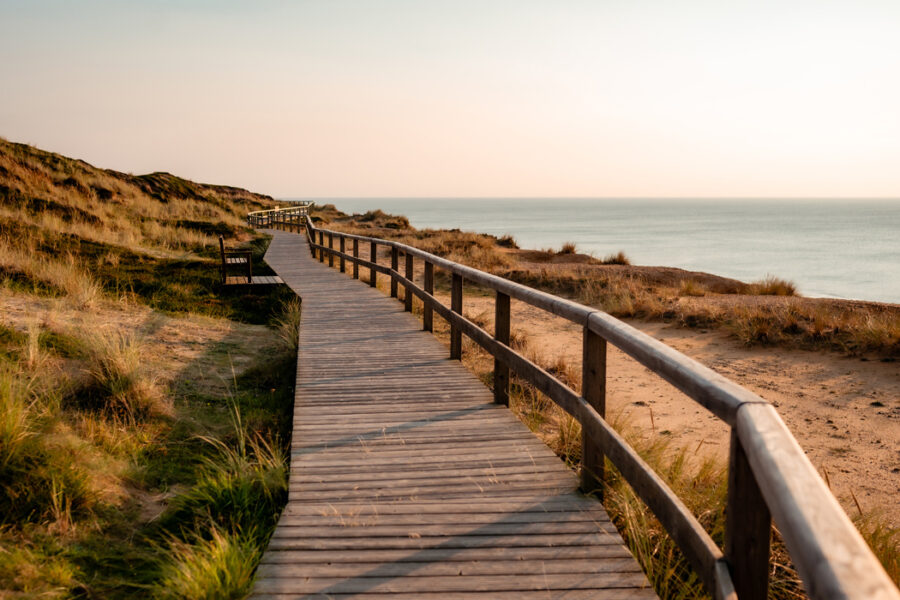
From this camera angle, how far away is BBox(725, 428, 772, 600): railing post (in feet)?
6.72

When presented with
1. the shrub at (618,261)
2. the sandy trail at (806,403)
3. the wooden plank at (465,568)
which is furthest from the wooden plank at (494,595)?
the shrub at (618,261)

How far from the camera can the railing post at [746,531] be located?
205cm

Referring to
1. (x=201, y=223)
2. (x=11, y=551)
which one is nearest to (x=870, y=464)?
(x=11, y=551)

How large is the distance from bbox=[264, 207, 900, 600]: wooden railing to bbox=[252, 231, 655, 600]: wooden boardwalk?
38 centimetres

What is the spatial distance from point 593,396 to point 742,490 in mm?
1601

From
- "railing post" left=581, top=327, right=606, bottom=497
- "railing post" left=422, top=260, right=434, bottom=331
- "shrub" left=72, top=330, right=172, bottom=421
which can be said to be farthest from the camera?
"railing post" left=422, top=260, right=434, bottom=331

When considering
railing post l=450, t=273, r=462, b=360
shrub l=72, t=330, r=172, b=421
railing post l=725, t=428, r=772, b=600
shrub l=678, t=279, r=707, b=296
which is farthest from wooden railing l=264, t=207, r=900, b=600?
shrub l=678, t=279, r=707, b=296

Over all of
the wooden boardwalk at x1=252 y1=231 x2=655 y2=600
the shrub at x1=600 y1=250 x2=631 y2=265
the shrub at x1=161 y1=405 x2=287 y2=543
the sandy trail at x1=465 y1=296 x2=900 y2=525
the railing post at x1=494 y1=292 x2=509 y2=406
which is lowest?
the sandy trail at x1=465 y1=296 x2=900 y2=525

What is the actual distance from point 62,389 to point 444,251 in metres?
19.5

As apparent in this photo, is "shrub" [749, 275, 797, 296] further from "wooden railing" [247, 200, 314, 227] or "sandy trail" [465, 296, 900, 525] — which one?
"wooden railing" [247, 200, 314, 227]

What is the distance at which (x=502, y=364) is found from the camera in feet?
17.9

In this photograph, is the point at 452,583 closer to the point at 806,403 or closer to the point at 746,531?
the point at 746,531

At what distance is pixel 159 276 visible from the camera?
14.1 m

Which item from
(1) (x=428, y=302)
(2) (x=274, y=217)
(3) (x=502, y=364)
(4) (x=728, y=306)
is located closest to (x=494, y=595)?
(3) (x=502, y=364)
